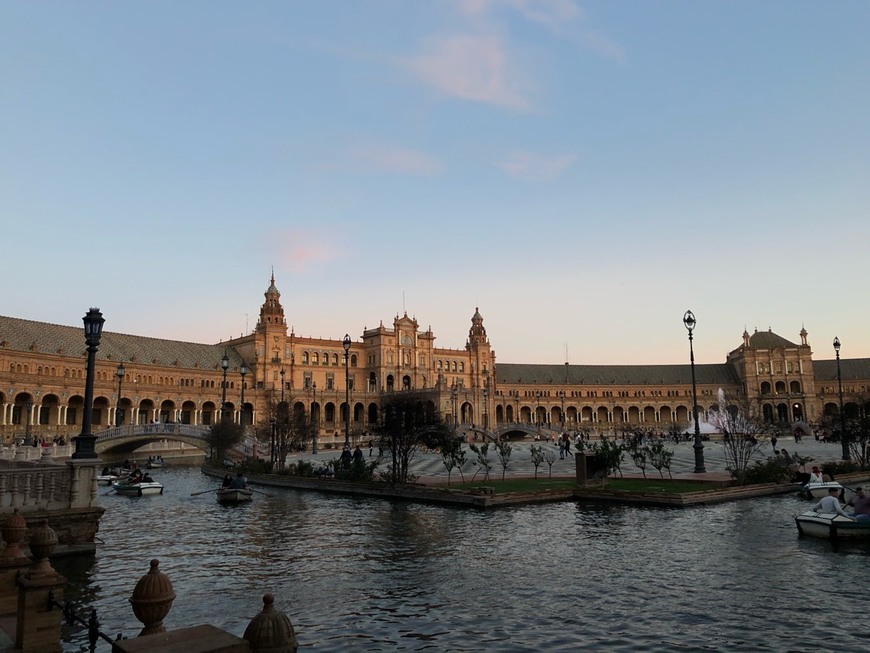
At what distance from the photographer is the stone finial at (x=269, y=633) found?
20.3 ft

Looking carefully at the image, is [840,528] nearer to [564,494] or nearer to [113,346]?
[564,494]

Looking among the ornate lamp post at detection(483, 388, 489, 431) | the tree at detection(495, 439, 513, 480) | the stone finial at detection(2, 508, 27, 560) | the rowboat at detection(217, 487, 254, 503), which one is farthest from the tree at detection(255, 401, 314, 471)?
the ornate lamp post at detection(483, 388, 489, 431)

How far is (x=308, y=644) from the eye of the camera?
10656 millimetres

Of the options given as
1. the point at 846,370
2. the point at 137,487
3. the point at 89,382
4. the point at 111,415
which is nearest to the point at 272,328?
the point at 111,415

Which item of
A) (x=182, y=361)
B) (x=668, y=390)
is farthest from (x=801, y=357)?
(x=182, y=361)

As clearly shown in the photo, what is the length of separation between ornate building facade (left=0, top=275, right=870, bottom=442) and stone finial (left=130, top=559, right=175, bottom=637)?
5753 cm

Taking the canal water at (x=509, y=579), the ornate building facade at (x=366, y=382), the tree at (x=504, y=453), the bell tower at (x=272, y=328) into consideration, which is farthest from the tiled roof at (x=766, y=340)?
the canal water at (x=509, y=579)

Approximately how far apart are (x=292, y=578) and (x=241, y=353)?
353 feet

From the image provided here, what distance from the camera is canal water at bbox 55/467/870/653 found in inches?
427

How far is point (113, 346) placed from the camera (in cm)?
9681

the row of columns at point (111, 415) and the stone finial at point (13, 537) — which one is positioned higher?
the row of columns at point (111, 415)

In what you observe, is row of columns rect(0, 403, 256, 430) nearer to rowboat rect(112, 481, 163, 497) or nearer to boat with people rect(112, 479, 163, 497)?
boat with people rect(112, 479, 163, 497)

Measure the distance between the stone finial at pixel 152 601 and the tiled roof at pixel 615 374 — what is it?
140 m

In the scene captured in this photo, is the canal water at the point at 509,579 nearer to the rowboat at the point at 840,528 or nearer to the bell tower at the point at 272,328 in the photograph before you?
the rowboat at the point at 840,528
